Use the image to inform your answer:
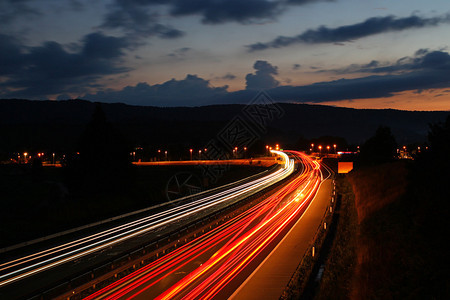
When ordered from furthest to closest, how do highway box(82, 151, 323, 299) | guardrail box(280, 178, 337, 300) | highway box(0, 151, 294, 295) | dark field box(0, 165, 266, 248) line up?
dark field box(0, 165, 266, 248), highway box(0, 151, 294, 295), highway box(82, 151, 323, 299), guardrail box(280, 178, 337, 300)

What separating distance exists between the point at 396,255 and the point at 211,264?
831 cm

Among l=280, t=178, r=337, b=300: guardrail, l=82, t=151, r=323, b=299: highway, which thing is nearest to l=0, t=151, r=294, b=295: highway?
l=82, t=151, r=323, b=299: highway

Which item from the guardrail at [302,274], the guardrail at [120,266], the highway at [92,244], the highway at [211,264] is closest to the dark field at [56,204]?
the highway at [92,244]

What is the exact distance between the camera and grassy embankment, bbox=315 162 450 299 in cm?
1391

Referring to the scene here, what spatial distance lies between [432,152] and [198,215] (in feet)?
60.1

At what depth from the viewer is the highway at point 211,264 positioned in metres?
15.4

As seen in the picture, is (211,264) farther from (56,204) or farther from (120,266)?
(56,204)

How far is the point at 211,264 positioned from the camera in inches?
738

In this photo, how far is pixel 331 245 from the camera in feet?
74.5

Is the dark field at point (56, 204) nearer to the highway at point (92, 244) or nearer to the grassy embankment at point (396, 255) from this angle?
the highway at point (92, 244)

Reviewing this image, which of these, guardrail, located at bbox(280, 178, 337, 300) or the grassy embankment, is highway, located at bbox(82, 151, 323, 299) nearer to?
guardrail, located at bbox(280, 178, 337, 300)

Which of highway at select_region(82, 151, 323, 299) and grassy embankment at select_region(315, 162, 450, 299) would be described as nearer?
grassy embankment at select_region(315, 162, 450, 299)

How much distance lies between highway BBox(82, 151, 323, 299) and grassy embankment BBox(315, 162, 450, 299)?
3.79 m

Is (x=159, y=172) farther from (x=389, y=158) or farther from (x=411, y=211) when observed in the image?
(x=411, y=211)
